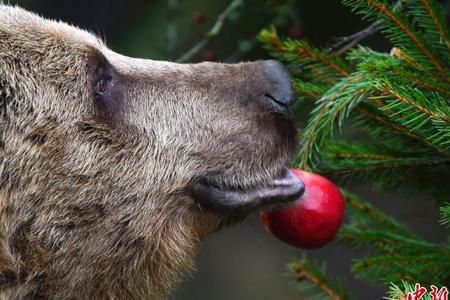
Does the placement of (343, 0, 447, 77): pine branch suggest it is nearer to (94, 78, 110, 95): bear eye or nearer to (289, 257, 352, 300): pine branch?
(94, 78, 110, 95): bear eye

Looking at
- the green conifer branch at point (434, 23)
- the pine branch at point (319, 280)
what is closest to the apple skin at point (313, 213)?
the pine branch at point (319, 280)

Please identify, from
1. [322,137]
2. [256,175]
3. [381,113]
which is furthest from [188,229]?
[381,113]

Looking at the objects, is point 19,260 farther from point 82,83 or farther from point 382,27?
point 382,27

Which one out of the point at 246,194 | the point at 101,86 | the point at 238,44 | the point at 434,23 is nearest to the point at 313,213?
the point at 246,194

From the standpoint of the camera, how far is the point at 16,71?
3.19 m

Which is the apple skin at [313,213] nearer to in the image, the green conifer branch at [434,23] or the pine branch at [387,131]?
the pine branch at [387,131]

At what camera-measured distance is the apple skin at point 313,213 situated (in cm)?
327

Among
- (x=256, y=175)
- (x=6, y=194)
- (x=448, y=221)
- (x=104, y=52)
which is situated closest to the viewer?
(x=448, y=221)

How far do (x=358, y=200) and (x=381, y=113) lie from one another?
0.69m

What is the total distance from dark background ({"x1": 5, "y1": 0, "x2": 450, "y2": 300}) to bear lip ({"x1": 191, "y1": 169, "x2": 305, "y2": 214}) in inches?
39.4

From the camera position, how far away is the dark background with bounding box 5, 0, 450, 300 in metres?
5.65

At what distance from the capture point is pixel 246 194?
10.9 feet

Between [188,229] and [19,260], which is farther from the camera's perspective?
[188,229]

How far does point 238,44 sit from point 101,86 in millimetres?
2309
